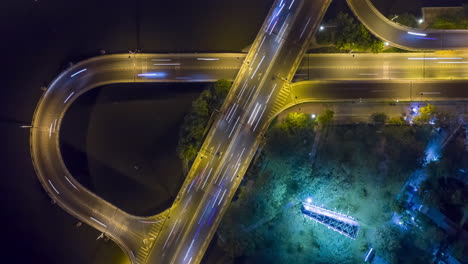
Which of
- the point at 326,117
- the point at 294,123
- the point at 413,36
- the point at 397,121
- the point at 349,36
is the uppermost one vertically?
the point at 413,36

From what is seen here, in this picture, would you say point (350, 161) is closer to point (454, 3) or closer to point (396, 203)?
point (396, 203)

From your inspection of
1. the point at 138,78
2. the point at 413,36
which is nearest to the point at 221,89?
the point at 138,78

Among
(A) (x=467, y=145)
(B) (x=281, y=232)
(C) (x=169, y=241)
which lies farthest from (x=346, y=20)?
(C) (x=169, y=241)

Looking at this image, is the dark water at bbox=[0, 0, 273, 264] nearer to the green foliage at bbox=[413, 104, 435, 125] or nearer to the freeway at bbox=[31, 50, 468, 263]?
the freeway at bbox=[31, 50, 468, 263]

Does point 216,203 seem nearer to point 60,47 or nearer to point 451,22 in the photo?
point 60,47

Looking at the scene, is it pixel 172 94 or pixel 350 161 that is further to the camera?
pixel 172 94

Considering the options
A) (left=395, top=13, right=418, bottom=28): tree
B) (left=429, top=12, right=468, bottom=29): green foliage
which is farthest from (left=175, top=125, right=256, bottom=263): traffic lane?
(left=429, top=12, right=468, bottom=29): green foliage

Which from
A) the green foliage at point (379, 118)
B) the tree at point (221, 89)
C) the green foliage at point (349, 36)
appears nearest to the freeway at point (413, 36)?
the green foliage at point (349, 36)
